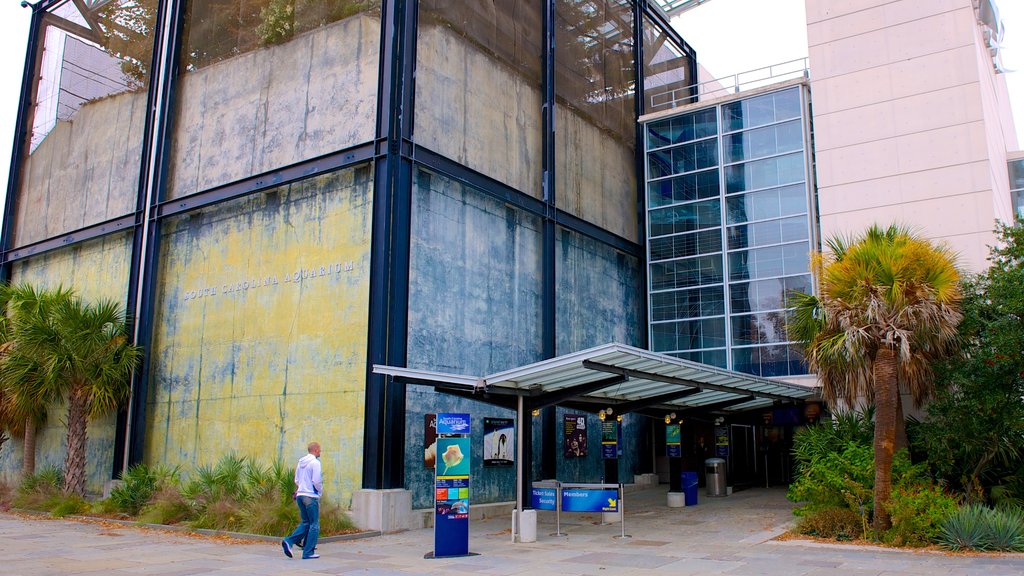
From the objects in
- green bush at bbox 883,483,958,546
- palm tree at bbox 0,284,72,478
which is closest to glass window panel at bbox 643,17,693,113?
green bush at bbox 883,483,958,546

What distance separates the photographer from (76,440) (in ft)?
71.7

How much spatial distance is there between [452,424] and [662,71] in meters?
22.5

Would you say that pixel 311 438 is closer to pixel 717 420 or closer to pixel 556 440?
pixel 556 440

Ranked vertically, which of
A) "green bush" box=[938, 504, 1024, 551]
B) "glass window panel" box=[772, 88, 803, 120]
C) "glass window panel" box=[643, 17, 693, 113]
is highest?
"glass window panel" box=[643, 17, 693, 113]

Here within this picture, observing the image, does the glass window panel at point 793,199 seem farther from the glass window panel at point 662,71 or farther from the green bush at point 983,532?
the green bush at point 983,532

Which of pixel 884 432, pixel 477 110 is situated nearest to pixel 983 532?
pixel 884 432

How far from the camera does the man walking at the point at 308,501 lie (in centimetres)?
1264

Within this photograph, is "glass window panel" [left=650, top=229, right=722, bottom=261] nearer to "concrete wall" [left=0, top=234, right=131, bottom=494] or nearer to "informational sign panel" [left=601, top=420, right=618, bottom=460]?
"informational sign panel" [left=601, top=420, right=618, bottom=460]

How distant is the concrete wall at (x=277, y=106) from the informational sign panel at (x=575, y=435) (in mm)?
9854

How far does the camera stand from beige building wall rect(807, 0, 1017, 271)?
2145cm

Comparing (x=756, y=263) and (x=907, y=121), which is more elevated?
(x=907, y=121)

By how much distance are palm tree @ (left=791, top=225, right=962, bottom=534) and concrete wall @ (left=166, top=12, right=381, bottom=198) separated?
10794mm

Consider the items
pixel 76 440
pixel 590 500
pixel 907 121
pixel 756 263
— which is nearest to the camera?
pixel 590 500

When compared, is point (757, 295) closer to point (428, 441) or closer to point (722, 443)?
point (722, 443)
